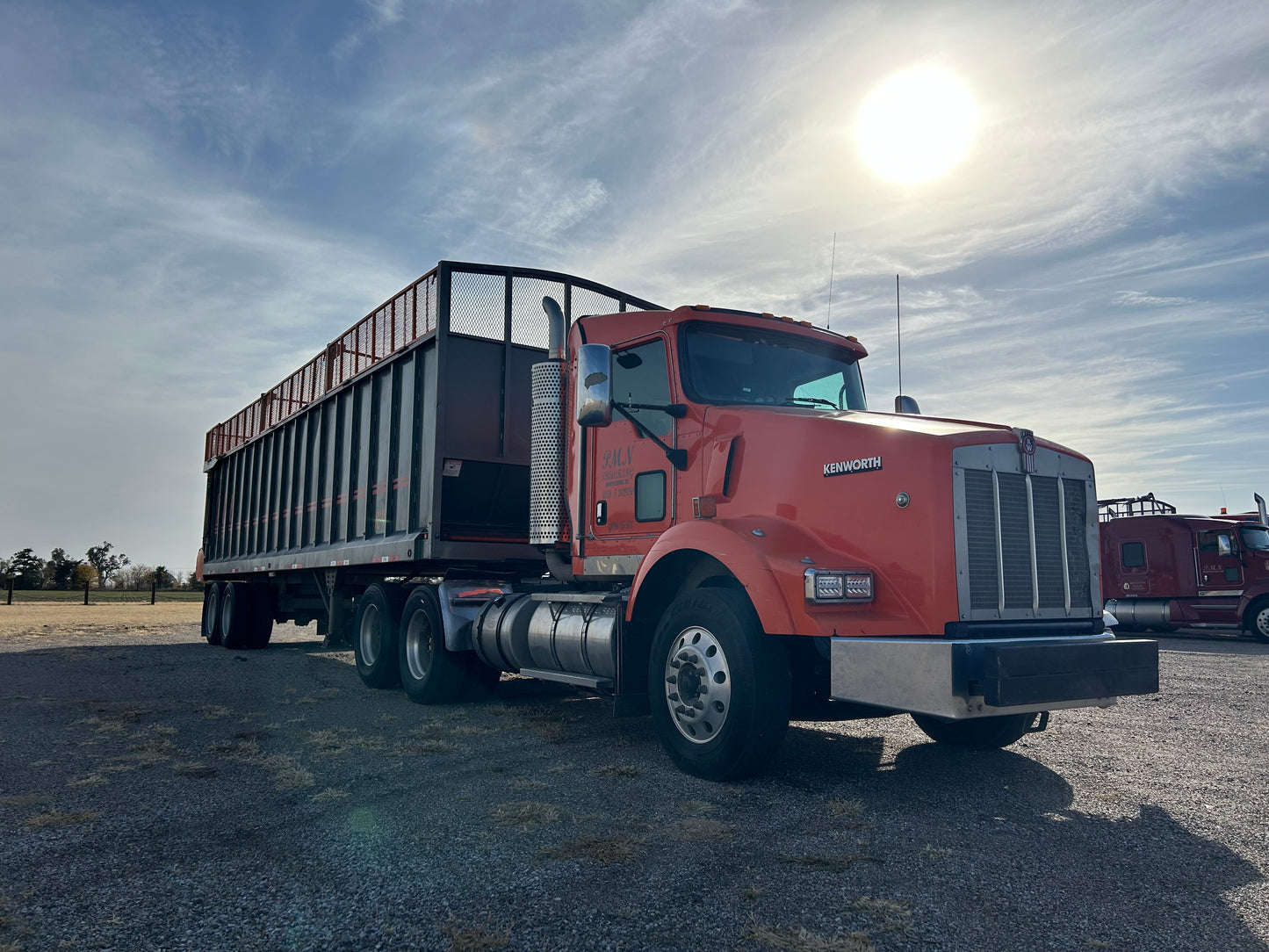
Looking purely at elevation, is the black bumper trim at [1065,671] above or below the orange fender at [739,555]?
below

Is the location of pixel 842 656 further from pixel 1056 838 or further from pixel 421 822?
pixel 421 822

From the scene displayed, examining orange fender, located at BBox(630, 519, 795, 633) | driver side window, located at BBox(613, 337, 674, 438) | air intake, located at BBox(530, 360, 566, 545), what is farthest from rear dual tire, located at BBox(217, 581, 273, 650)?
orange fender, located at BBox(630, 519, 795, 633)

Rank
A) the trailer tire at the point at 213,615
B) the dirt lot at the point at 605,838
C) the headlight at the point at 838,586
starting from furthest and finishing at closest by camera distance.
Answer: the trailer tire at the point at 213,615 < the headlight at the point at 838,586 < the dirt lot at the point at 605,838

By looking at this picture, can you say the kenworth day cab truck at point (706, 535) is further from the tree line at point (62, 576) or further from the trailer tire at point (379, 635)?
the tree line at point (62, 576)

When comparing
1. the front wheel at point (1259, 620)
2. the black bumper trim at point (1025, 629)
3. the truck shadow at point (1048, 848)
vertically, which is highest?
the black bumper trim at point (1025, 629)

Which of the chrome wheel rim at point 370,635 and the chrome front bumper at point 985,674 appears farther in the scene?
the chrome wheel rim at point 370,635

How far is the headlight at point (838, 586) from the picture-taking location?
459 centimetres

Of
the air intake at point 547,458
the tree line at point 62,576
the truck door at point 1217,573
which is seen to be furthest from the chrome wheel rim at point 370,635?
the tree line at point 62,576

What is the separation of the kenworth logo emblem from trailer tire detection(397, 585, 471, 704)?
15.0 feet

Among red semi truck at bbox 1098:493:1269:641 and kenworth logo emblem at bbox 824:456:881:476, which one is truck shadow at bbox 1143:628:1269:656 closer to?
red semi truck at bbox 1098:493:1269:641

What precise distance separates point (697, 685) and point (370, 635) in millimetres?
5419

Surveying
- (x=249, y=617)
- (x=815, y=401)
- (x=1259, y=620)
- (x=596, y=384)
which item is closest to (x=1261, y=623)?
(x=1259, y=620)

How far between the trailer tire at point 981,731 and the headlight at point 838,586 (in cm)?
144

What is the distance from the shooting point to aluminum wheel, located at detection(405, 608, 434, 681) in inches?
337
